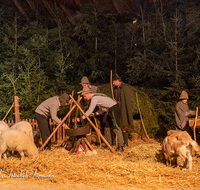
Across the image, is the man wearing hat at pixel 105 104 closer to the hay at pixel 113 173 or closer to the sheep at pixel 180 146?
the hay at pixel 113 173

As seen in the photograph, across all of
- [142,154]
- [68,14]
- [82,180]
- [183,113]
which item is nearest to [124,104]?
[183,113]

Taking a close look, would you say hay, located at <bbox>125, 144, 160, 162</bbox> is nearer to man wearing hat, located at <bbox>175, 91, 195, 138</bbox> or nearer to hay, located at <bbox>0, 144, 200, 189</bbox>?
hay, located at <bbox>0, 144, 200, 189</bbox>

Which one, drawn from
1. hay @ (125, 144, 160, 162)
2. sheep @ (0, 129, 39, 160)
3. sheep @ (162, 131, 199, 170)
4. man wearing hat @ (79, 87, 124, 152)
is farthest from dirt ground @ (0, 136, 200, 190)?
man wearing hat @ (79, 87, 124, 152)

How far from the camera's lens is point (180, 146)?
5.05 metres

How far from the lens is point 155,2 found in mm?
15664

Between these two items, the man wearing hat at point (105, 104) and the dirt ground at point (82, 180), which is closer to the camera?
the dirt ground at point (82, 180)

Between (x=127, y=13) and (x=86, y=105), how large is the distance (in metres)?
9.82

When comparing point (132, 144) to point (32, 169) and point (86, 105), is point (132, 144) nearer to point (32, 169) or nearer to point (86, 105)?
point (86, 105)

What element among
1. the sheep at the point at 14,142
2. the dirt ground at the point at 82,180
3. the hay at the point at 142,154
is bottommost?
the dirt ground at the point at 82,180

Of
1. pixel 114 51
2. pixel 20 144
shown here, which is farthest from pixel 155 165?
pixel 114 51

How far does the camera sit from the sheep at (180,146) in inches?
196

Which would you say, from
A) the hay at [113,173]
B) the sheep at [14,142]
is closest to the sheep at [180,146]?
the hay at [113,173]

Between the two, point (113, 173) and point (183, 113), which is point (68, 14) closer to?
point (183, 113)

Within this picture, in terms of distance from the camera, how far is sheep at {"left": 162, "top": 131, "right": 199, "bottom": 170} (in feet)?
16.4
